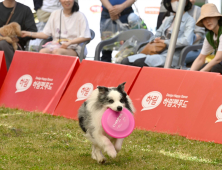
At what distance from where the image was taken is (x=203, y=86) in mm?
5953

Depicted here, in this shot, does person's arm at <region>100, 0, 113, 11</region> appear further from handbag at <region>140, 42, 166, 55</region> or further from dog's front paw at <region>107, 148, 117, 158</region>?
dog's front paw at <region>107, 148, 117, 158</region>

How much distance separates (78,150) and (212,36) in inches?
127

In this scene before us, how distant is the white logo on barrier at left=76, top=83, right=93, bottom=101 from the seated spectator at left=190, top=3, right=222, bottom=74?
79.0 inches

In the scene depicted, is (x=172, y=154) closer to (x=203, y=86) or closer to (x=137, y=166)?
(x=137, y=166)

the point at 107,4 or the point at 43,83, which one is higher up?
the point at 107,4

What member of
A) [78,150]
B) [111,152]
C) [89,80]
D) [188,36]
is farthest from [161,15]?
[111,152]

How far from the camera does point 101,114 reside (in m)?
4.49

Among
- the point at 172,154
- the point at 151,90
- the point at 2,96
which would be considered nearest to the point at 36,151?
the point at 172,154

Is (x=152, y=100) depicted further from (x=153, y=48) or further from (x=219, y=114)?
(x=153, y=48)

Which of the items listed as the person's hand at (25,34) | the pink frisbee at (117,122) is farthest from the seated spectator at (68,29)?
the pink frisbee at (117,122)

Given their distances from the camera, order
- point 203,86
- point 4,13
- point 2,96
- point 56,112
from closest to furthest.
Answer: point 203,86 → point 56,112 → point 2,96 → point 4,13

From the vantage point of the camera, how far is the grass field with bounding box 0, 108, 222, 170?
444cm

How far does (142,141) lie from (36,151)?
152 centimetres

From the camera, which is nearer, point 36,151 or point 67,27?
point 36,151
